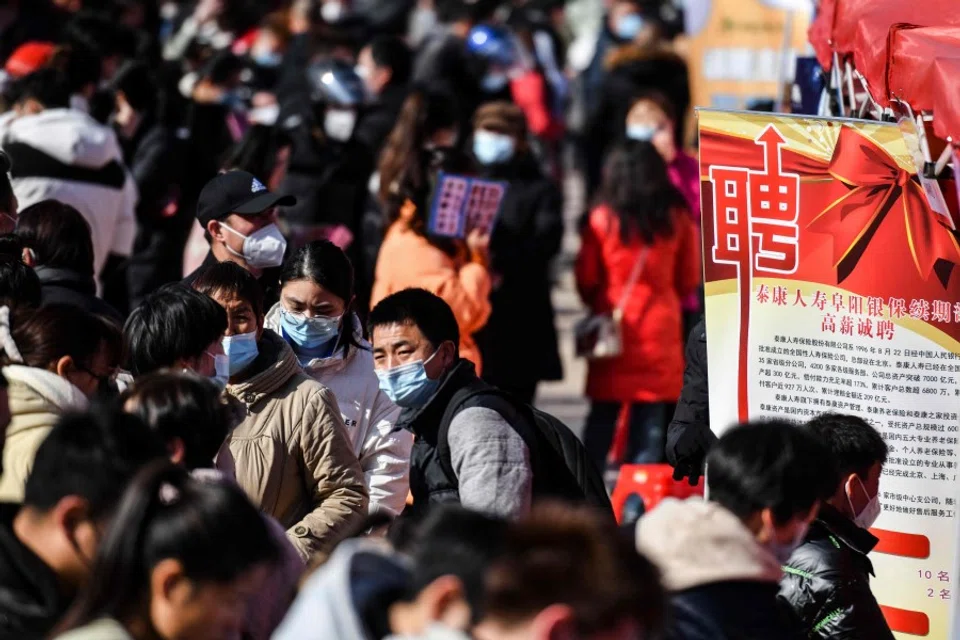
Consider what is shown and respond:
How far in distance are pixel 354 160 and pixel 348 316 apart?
3649 mm

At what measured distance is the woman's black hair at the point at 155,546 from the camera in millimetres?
2971

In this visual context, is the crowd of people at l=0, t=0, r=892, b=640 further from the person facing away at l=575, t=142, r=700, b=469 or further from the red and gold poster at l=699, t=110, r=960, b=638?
the red and gold poster at l=699, t=110, r=960, b=638

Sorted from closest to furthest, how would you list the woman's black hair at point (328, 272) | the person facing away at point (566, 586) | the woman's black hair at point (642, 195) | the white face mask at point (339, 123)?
the person facing away at point (566, 586), the woman's black hair at point (328, 272), the woman's black hair at point (642, 195), the white face mask at point (339, 123)

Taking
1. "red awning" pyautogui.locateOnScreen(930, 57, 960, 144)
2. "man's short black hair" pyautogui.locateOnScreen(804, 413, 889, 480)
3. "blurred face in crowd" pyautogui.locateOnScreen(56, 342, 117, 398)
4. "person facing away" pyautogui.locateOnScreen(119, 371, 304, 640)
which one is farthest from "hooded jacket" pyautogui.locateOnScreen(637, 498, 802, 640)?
"blurred face in crowd" pyautogui.locateOnScreen(56, 342, 117, 398)

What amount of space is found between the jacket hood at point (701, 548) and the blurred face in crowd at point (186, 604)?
2.84 feet

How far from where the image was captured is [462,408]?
14.7ft

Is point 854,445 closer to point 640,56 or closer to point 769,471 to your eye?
point 769,471

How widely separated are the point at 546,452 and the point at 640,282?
4.18 m

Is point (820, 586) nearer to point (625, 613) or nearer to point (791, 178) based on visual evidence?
point (791, 178)

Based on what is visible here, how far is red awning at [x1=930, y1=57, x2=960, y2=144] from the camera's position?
427cm

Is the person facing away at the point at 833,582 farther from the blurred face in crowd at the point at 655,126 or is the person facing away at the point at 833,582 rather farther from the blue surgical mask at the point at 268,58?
the blue surgical mask at the point at 268,58

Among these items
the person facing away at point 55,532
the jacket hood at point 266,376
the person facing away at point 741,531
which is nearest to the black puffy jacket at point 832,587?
the person facing away at point 741,531

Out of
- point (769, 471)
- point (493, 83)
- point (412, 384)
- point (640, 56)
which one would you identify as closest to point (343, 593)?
point (769, 471)

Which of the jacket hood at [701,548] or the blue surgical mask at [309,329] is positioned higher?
the jacket hood at [701,548]
